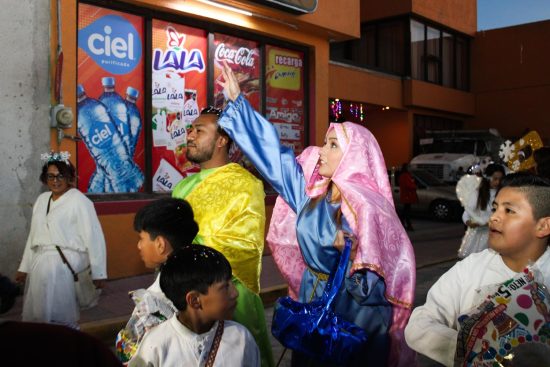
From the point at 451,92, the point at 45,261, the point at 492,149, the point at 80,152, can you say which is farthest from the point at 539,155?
the point at 451,92

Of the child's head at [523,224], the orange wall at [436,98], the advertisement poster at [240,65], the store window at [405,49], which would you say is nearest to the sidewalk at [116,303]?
the advertisement poster at [240,65]

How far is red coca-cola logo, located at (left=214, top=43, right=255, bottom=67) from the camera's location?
10227mm

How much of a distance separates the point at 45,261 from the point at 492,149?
18.0m

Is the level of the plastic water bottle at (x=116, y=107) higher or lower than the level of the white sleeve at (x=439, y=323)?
higher

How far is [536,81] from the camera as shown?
24.4 meters

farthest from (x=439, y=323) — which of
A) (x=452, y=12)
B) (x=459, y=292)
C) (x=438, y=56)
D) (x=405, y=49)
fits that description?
(x=452, y=12)

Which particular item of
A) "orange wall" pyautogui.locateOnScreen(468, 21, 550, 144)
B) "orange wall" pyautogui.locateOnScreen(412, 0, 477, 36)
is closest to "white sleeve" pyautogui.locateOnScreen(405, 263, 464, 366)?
"orange wall" pyautogui.locateOnScreen(412, 0, 477, 36)

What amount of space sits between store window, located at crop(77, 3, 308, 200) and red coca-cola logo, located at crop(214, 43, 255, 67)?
0.06 ft

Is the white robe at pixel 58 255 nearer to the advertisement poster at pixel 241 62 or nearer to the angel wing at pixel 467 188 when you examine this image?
the angel wing at pixel 467 188

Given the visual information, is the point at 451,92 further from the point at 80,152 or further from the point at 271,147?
the point at 271,147

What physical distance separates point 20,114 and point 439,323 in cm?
663

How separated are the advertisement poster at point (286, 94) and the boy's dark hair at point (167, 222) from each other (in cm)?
842

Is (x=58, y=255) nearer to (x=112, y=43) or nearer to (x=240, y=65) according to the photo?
(x=112, y=43)

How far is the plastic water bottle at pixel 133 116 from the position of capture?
894 cm
